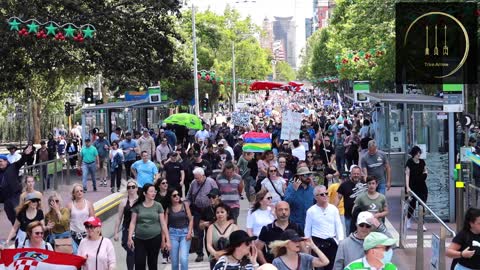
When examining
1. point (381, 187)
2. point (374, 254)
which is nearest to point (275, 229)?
point (374, 254)

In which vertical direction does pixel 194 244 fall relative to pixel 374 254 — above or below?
below

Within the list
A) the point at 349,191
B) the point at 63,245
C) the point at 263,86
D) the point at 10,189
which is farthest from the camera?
the point at 263,86

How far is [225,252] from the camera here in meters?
7.78

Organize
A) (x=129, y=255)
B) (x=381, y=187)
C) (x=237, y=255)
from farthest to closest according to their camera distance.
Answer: (x=381, y=187) < (x=129, y=255) < (x=237, y=255)

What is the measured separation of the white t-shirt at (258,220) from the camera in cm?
1119

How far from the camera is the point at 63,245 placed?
11.3 m

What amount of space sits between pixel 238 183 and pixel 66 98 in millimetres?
53761

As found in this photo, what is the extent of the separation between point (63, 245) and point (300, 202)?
330 cm

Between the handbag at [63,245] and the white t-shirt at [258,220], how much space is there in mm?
2095

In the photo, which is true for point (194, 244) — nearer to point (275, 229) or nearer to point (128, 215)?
point (128, 215)

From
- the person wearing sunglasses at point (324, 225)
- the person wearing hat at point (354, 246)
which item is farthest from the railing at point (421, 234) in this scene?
the person wearing hat at point (354, 246)

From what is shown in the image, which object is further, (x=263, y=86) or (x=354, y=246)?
(x=263, y=86)

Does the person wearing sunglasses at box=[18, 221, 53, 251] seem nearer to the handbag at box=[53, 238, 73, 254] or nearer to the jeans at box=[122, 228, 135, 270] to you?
the handbag at box=[53, 238, 73, 254]

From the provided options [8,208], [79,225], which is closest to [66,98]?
[8,208]
